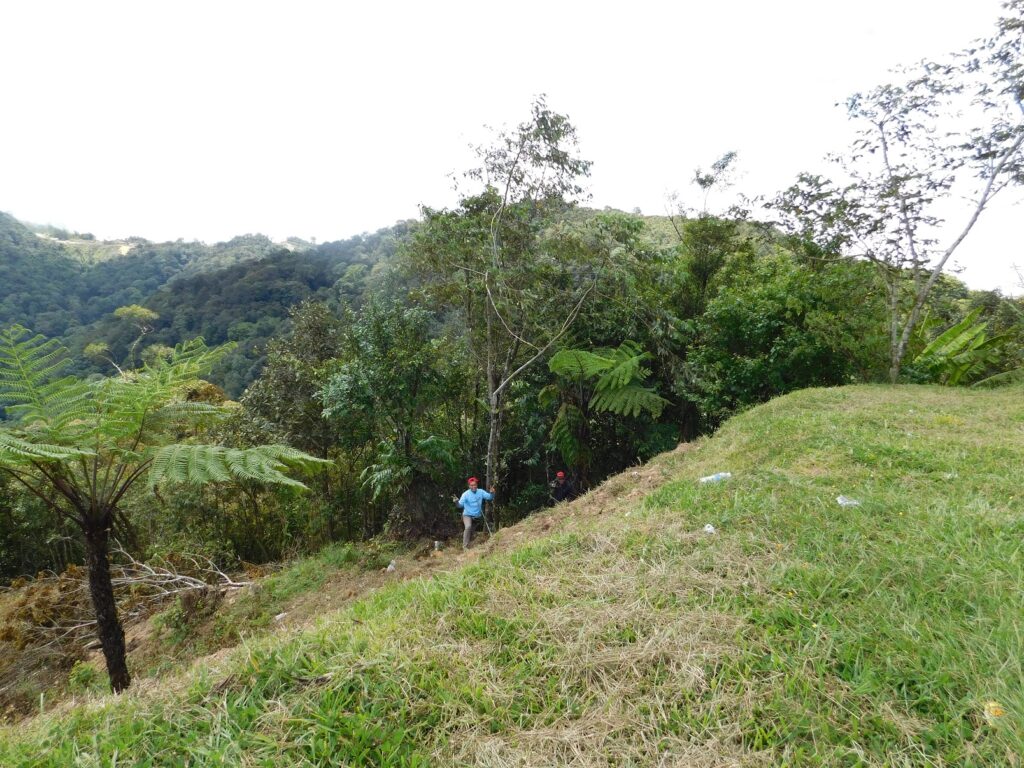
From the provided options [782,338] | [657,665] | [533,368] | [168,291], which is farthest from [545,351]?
[168,291]

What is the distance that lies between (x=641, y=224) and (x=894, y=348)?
21.8ft

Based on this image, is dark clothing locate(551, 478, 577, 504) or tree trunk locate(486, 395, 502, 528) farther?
dark clothing locate(551, 478, 577, 504)

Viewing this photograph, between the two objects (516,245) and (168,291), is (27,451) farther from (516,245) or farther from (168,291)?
(168,291)

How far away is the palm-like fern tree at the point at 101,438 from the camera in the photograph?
12.1ft

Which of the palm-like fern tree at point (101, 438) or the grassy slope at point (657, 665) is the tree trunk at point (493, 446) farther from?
the grassy slope at point (657, 665)

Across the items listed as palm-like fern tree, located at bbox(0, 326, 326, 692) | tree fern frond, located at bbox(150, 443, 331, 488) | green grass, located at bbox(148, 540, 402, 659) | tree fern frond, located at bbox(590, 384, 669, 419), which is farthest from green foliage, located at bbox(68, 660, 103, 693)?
tree fern frond, located at bbox(590, 384, 669, 419)

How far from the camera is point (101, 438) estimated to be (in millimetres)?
4027

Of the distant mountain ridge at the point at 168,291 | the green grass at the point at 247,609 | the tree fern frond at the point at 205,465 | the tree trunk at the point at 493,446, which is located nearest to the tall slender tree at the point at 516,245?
the tree trunk at the point at 493,446

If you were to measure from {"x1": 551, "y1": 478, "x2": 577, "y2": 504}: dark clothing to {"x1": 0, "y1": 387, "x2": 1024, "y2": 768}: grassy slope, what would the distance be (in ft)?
19.3

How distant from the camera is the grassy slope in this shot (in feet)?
5.69

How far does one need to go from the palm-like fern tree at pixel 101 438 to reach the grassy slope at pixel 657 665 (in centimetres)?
190

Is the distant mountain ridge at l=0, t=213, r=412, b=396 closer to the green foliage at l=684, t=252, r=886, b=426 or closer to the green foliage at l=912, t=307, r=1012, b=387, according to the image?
the green foliage at l=684, t=252, r=886, b=426

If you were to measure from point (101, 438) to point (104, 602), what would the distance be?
139 centimetres

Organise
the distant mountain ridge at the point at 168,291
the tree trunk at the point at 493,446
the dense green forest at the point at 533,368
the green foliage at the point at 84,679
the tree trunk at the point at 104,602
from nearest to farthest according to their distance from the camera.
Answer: the tree trunk at the point at 104,602
the green foliage at the point at 84,679
the dense green forest at the point at 533,368
the tree trunk at the point at 493,446
the distant mountain ridge at the point at 168,291
